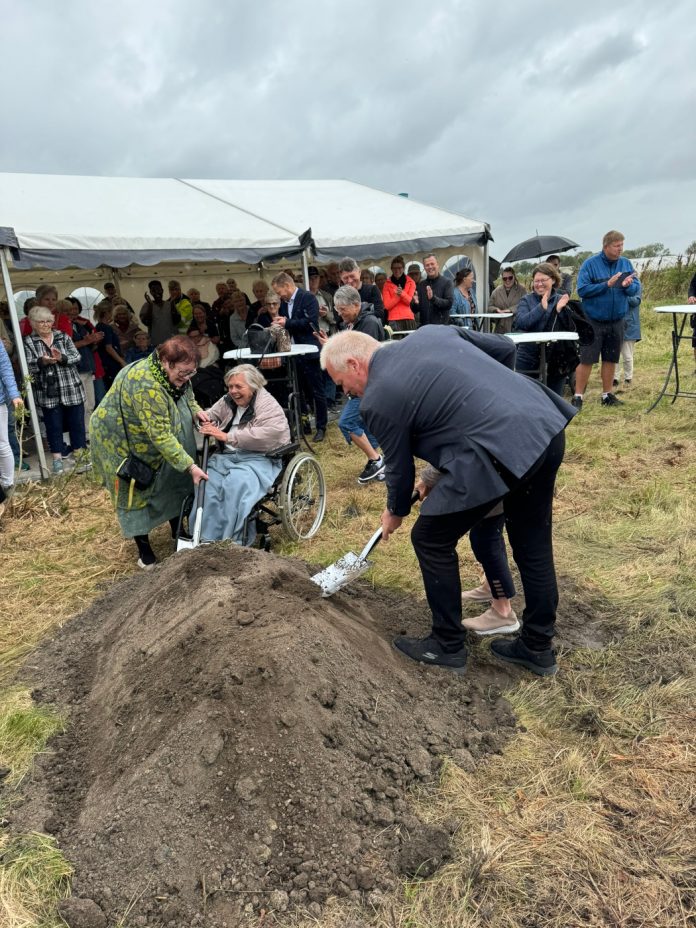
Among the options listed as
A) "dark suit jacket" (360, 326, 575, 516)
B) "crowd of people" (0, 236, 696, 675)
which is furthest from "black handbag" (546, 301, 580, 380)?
"dark suit jacket" (360, 326, 575, 516)

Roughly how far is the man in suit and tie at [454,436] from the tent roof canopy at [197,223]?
5.05 meters

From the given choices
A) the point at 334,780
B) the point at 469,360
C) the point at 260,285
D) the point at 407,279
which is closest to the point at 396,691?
the point at 334,780

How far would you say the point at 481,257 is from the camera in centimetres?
1095

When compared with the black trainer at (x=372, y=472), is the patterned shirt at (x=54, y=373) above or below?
above

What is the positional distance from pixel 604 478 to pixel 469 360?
3647 mm

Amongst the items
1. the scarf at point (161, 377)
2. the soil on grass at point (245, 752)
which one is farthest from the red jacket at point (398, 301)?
the soil on grass at point (245, 752)

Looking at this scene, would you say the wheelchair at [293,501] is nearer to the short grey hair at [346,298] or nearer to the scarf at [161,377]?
the scarf at [161,377]

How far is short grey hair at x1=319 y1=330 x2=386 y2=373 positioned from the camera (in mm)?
2689

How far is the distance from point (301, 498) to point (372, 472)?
1.32 meters

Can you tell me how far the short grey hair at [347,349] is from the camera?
2.69 metres

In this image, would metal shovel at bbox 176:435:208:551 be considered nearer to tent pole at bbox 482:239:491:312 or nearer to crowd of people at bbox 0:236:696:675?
crowd of people at bbox 0:236:696:675

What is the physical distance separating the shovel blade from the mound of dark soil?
0.26ft

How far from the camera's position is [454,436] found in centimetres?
261

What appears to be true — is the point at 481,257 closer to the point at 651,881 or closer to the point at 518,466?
the point at 518,466
